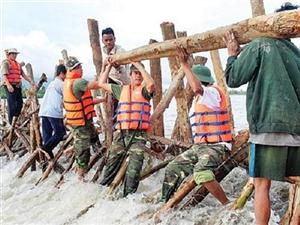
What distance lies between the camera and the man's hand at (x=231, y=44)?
3.73 metres

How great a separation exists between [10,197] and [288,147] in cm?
580

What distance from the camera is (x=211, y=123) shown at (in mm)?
5047

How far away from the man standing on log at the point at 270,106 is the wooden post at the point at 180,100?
3.41m

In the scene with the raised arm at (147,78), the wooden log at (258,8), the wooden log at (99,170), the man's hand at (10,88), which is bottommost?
the wooden log at (99,170)

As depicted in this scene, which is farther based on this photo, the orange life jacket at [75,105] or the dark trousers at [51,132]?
the dark trousers at [51,132]

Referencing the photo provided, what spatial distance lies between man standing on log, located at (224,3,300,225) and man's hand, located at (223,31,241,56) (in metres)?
0.22

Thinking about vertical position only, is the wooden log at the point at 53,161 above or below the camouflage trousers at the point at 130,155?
below

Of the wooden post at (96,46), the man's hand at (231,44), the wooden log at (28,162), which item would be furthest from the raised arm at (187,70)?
the wooden log at (28,162)

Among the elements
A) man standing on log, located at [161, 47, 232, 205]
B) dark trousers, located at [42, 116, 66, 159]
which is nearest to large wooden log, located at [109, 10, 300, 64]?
man standing on log, located at [161, 47, 232, 205]

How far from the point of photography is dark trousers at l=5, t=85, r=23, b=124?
11.1 meters

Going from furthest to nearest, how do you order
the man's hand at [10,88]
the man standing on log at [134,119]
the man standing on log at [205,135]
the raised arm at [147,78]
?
the man's hand at [10,88]
the man standing on log at [134,119]
the raised arm at [147,78]
the man standing on log at [205,135]

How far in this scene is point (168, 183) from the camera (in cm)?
532

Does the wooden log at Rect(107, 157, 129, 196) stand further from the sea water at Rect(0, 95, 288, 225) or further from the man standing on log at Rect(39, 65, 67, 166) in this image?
the man standing on log at Rect(39, 65, 67, 166)

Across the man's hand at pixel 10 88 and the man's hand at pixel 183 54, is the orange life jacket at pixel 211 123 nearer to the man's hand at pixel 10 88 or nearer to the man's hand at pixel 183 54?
the man's hand at pixel 183 54
